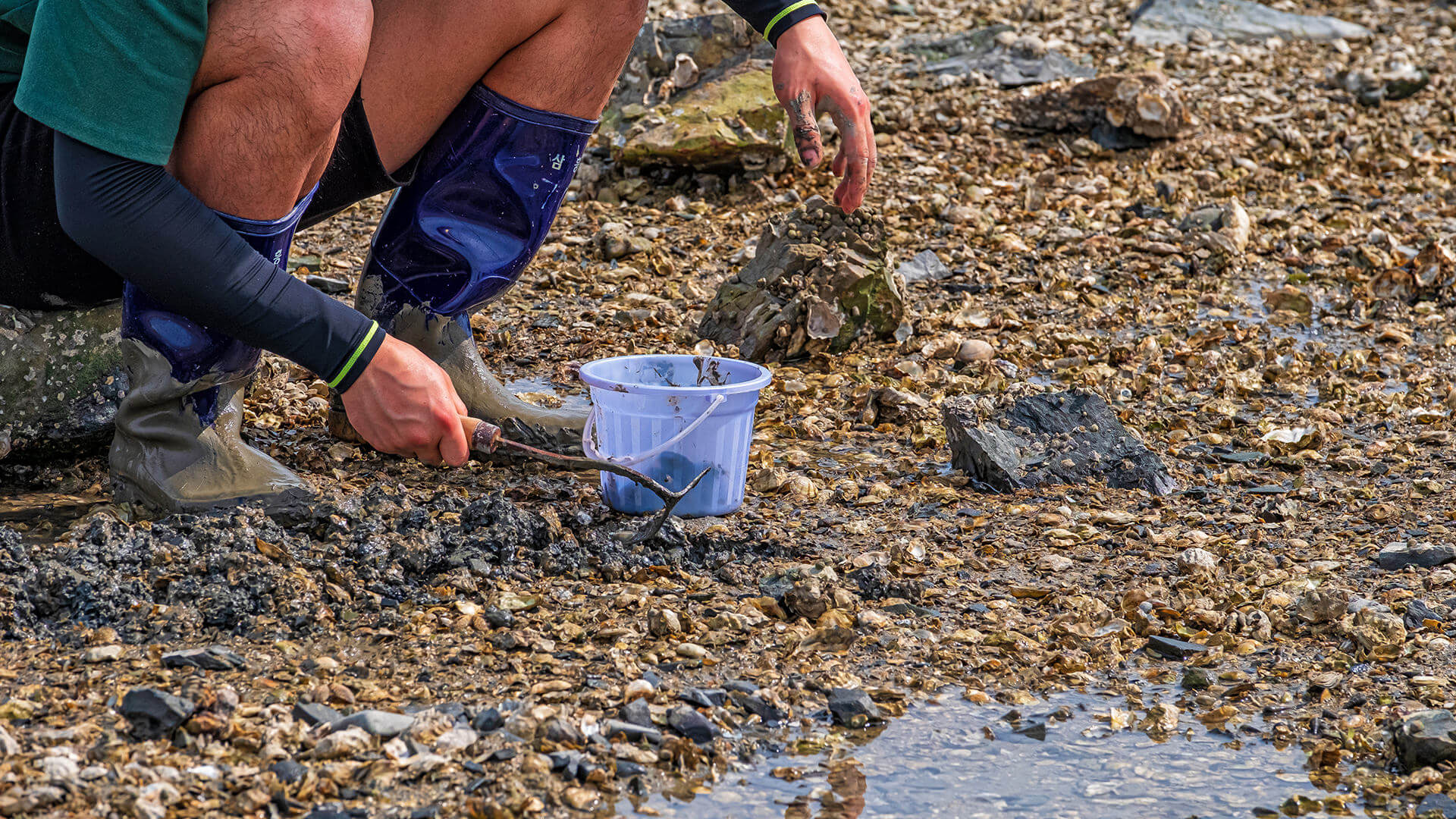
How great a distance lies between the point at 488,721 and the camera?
1.90 meters

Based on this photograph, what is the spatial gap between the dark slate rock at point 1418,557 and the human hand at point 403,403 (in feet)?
5.84

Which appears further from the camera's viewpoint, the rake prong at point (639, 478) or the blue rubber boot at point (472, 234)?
the blue rubber boot at point (472, 234)

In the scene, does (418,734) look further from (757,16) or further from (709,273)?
(709,273)

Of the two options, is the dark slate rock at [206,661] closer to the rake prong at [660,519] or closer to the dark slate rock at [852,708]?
the rake prong at [660,519]

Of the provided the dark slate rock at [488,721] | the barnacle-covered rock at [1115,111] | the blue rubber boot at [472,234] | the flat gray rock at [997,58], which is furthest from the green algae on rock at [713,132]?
the dark slate rock at [488,721]

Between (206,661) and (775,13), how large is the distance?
1.64 metres

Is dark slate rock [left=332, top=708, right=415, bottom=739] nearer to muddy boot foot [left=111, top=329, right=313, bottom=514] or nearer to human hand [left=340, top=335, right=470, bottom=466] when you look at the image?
human hand [left=340, top=335, right=470, bottom=466]

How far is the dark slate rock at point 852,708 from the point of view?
2012 mm

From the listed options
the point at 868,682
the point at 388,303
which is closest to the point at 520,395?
the point at 388,303

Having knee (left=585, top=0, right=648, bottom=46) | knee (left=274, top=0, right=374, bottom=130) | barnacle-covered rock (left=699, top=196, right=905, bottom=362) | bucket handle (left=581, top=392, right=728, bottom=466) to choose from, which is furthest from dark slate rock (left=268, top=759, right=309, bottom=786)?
barnacle-covered rock (left=699, top=196, right=905, bottom=362)

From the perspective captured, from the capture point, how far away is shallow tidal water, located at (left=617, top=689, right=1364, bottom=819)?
5.97 feet

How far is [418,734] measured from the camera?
1.86 m

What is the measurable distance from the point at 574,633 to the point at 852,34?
6.13 m

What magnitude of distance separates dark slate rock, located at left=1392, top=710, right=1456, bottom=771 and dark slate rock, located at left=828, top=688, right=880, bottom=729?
0.75m
